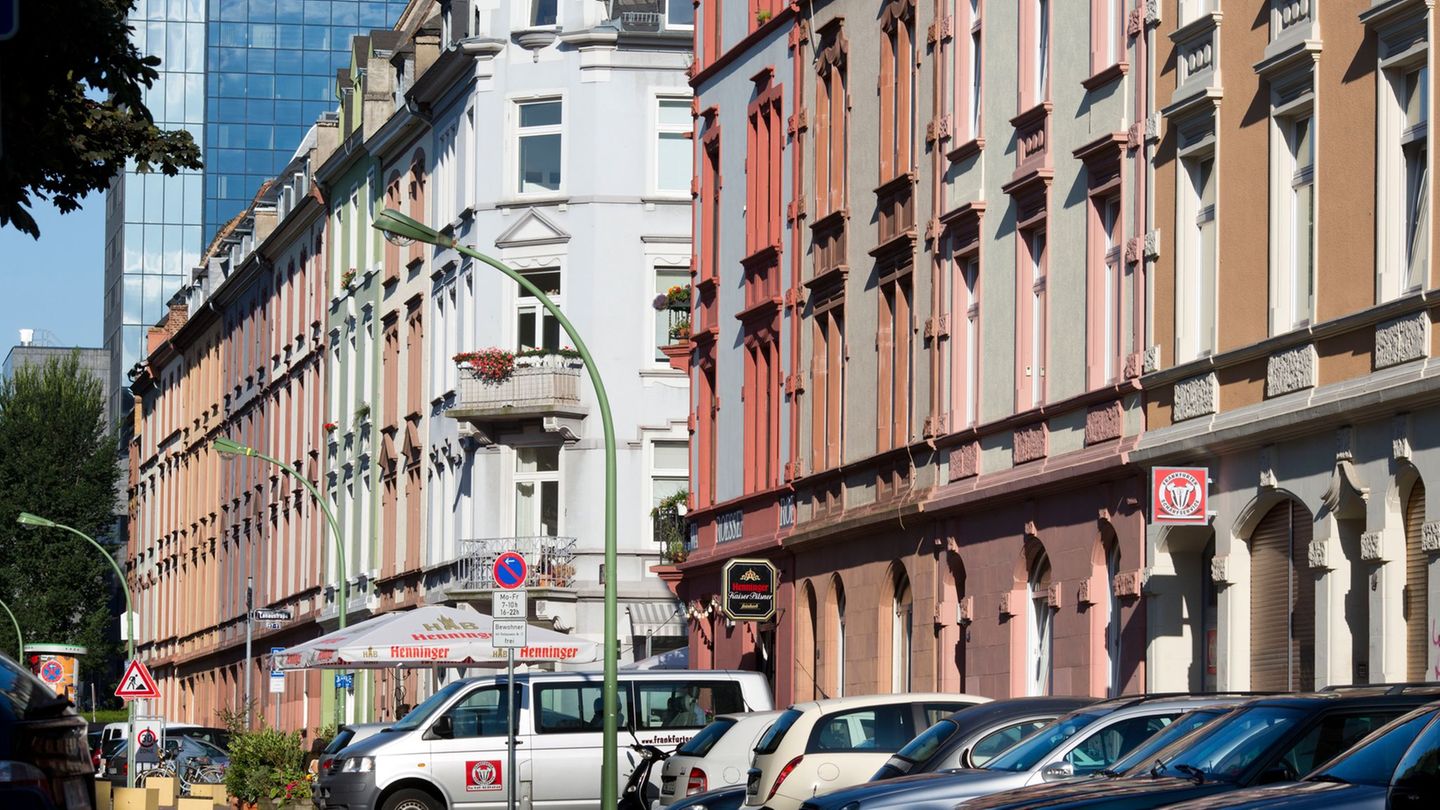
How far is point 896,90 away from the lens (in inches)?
1331

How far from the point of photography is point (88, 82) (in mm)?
17688

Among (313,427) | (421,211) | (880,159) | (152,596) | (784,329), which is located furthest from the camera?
(152,596)

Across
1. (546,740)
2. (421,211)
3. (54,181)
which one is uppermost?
(421,211)

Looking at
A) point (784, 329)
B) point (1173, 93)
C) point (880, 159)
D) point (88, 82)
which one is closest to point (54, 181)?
point (88, 82)

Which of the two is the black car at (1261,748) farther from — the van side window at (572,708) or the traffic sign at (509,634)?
the van side window at (572,708)

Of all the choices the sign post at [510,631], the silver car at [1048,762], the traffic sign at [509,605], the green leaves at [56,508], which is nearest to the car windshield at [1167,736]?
the silver car at [1048,762]

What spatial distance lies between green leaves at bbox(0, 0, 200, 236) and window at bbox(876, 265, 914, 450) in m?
14.5

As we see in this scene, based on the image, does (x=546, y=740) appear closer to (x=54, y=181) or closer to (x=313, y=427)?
(x=54, y=181)

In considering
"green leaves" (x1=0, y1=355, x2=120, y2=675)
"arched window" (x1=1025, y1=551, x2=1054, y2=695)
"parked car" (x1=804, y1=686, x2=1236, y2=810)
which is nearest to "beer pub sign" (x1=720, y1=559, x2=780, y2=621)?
"arched window" (x1=1025, y1=551, x2=1054, y2=695)

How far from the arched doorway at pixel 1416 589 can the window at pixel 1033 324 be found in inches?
307

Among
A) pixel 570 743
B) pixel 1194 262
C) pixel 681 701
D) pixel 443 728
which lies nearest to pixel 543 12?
pixel 681 701

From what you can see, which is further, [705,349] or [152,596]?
[152,596]

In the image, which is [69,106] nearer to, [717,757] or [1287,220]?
[717,757]

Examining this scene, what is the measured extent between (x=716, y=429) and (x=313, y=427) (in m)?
30.6
